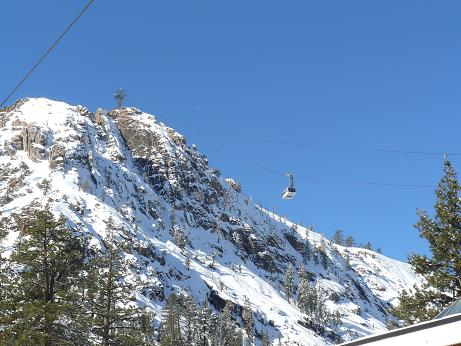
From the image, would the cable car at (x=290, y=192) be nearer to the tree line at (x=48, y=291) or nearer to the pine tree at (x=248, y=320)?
the tree line at (x=48, y=291)

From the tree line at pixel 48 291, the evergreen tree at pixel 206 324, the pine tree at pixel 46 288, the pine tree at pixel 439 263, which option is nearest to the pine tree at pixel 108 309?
the tree line at pixel 48 291

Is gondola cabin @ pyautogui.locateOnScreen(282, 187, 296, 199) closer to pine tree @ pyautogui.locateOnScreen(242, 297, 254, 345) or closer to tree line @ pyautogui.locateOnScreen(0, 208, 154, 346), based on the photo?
tree line @ pyautogui.locateOnScreen(0, 208, 154, 346)

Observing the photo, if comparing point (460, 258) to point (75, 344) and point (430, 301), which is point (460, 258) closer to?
point (430, 301)

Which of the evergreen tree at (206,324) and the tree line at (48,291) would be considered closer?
the tree line at (48,291)

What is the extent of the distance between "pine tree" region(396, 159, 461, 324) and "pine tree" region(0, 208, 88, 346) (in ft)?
50.8

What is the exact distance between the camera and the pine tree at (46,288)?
22.0 meters

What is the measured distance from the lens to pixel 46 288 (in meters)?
23.6

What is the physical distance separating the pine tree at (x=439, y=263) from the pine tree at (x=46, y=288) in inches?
610

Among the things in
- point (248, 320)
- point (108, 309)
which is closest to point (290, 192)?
point (108, 309)

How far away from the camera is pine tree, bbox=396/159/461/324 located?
878 inches

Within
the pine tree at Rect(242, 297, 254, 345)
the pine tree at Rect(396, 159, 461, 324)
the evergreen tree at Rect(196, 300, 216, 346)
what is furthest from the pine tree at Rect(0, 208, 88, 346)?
the pine tree at Rect(242, 297, 254, 345)

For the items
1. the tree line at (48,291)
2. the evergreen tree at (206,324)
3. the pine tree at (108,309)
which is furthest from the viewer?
the evergreen tree at (206,324)

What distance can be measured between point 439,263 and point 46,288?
18410 mm

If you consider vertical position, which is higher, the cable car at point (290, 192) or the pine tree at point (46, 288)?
the cable car at point (290, 192)
